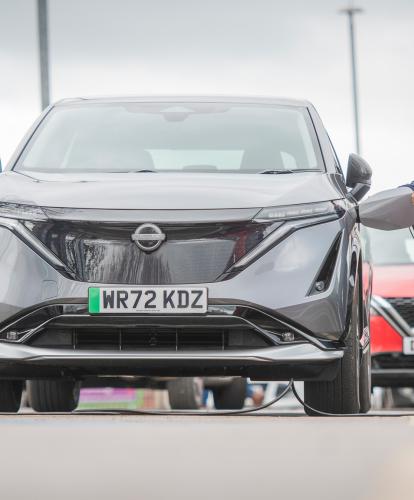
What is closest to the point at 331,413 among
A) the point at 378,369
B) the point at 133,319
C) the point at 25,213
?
the point at 133,319

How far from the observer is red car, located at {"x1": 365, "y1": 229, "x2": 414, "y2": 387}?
12453 millimetres

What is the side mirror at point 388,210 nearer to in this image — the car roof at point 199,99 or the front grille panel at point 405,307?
the car roof at point 199,99

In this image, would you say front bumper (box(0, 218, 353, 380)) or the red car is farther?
the red car

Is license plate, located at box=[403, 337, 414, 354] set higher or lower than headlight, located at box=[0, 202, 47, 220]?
lower

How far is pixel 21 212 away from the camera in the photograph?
7.14 meters

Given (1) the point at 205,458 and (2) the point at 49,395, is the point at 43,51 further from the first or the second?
(1) the point at 205,458

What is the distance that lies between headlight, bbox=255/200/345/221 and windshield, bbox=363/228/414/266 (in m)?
6.44

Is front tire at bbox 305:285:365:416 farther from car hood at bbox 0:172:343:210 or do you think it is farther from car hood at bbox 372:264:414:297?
car hood at bbox 372:264:414:297

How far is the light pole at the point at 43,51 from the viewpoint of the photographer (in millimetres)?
18281

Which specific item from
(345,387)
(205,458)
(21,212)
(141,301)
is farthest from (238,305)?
(205,458)

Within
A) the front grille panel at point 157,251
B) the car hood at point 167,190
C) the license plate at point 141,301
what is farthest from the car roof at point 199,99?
the license plate at point 141,301

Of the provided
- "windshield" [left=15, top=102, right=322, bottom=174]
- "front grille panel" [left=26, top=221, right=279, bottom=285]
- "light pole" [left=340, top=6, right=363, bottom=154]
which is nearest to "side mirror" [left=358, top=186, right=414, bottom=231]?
"windshield" [left=15, top=102, right=322, bottom=174]

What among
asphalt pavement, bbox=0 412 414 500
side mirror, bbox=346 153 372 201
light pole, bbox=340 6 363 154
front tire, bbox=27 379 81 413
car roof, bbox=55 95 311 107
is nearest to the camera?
asphalt pavement, bbox=0 412 414 500

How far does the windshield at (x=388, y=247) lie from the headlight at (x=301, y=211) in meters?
6.44
